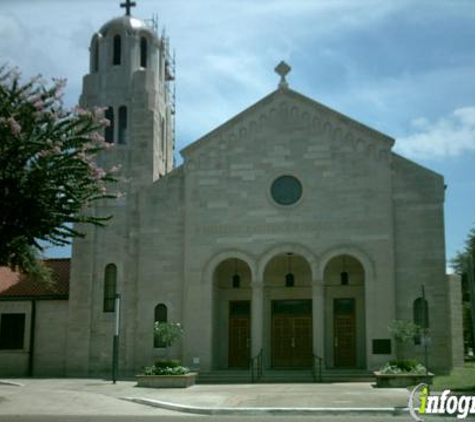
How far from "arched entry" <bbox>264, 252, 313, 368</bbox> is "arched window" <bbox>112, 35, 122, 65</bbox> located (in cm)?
1255

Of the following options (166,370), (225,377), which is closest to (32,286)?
(225,377)

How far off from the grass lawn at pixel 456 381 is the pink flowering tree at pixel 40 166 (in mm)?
12420

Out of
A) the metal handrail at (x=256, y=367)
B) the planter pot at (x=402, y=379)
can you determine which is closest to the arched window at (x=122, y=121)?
the metal handrail at (x=256, y=367)

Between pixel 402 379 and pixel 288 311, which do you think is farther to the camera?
pixel 288 311

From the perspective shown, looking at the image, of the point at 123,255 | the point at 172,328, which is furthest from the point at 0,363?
the point at 172,328

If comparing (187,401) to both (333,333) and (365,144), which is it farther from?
(365,144)

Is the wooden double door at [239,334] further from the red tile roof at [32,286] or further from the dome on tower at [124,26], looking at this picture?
the dome on tower at [124,26]

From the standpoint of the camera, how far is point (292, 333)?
116 ft

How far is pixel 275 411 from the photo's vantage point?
20.3 m

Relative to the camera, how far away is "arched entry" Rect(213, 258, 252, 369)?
35500mm

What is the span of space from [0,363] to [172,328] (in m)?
10.2

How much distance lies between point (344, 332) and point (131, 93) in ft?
49.3

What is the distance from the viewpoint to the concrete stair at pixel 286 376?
31.0 m

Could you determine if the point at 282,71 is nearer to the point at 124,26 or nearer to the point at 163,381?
the point at 124,26
